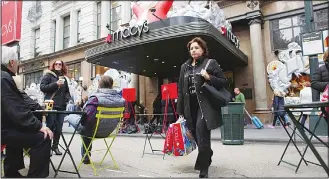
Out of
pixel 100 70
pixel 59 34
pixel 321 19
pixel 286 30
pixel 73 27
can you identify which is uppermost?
pixel 73 27

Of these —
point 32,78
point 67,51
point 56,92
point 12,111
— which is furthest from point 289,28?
point 32,78

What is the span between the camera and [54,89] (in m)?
5.28

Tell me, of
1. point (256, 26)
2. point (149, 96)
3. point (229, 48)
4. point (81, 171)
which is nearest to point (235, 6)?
point (256, 26)

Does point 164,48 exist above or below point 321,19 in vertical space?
→ below

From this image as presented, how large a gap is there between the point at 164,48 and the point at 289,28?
7.40 metres

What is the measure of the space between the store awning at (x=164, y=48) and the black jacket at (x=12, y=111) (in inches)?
324

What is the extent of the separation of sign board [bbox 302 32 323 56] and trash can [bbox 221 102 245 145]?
2077 millimetres

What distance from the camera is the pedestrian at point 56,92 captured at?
5113mm

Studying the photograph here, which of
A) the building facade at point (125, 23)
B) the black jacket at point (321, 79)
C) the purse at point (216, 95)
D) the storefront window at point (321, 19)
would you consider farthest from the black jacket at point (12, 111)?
the storefront window at point (321, 19)

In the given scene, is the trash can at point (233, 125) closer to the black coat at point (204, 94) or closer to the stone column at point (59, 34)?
the black coat at point (204, 94)

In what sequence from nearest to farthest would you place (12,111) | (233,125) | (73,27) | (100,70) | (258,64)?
(12,111)
(233,125)
(258,64)
(100,70)
(73,27)

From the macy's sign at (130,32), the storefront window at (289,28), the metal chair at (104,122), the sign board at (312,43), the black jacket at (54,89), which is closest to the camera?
the metal chair at (104,122)

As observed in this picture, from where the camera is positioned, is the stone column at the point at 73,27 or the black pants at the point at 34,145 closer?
the black pants at the point at 34,145

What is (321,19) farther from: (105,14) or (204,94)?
(105,14)
